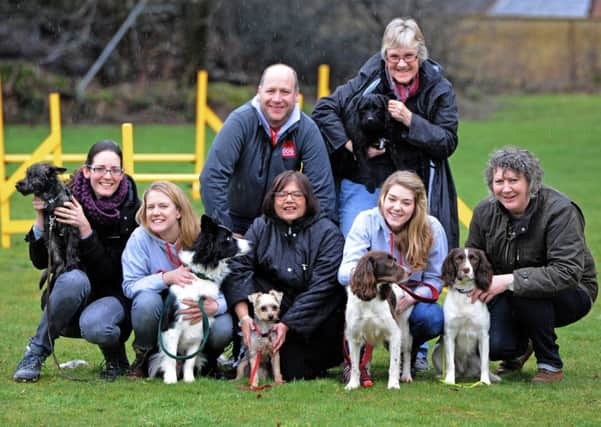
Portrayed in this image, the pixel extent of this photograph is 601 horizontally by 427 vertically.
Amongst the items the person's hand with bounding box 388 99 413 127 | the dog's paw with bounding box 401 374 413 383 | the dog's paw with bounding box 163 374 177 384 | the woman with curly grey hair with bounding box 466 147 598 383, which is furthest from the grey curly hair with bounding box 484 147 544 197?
the dog's paw with bounding box 163 374 177 384

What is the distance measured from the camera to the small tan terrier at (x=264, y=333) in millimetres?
5621

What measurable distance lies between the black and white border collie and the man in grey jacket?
15.2 inches

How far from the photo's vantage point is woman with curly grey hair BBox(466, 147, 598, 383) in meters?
5.51

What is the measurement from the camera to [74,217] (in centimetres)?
549

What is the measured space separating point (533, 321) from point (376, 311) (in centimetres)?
95

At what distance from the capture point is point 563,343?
6.92 metres

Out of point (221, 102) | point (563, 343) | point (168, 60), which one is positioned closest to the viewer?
point (563, 343)

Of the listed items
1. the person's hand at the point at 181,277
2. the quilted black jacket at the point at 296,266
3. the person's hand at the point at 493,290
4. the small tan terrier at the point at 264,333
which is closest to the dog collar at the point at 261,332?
the small tan terrier at the point at 264,333

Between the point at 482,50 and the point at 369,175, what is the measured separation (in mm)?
28436

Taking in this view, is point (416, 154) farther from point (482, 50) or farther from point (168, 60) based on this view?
point (482, 50)

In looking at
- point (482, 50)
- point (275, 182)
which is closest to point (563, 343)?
point (275, 182)

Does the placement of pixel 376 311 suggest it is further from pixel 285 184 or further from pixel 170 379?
pixel 170 379

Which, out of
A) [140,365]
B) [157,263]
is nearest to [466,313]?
[157,263]

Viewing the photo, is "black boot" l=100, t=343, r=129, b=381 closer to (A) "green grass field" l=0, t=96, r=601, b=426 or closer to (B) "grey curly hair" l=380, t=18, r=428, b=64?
(A) "green grass field" l=0, t=96, r=601, b=426
